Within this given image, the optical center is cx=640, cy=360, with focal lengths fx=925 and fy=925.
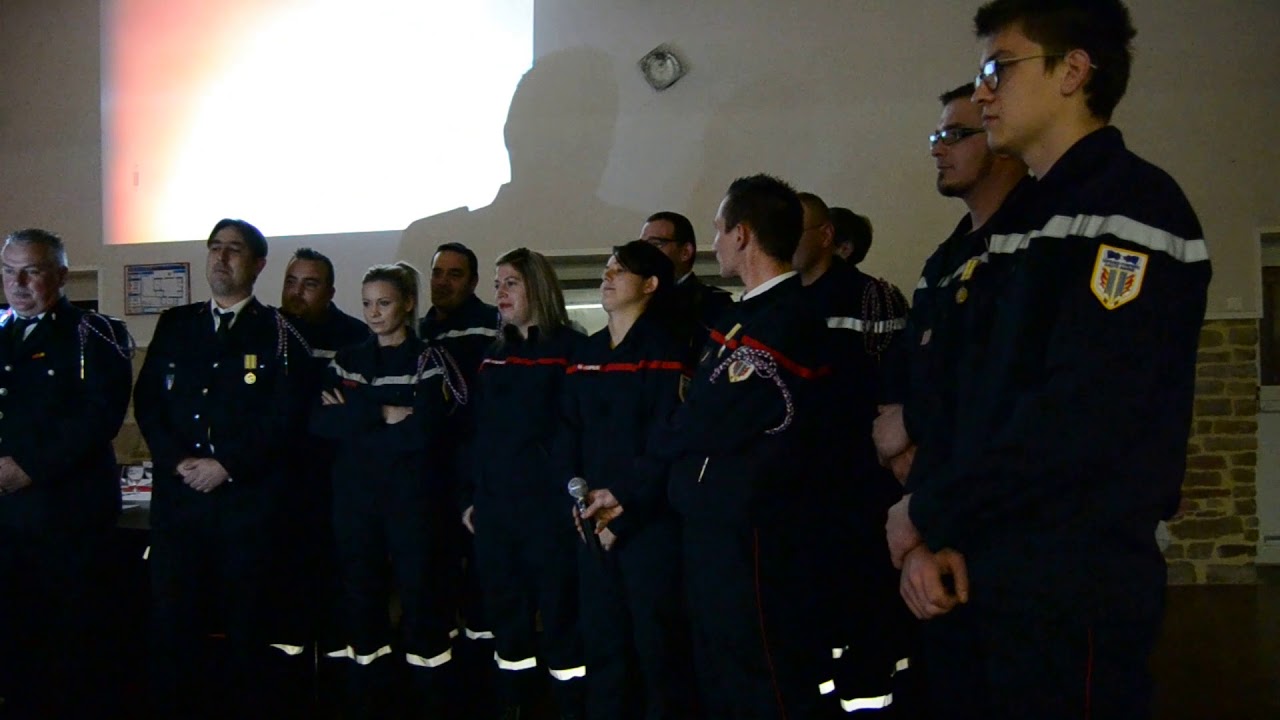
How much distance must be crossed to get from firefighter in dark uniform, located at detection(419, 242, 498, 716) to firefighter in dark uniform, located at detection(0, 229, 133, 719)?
119cm

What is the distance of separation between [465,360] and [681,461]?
1500mm

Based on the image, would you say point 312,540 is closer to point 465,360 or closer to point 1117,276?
point 465,360

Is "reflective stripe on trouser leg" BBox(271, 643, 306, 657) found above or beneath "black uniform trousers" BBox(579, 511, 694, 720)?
beneath

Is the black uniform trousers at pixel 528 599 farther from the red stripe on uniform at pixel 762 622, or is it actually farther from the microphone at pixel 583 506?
the red stripe on uniform at pixel 762 622

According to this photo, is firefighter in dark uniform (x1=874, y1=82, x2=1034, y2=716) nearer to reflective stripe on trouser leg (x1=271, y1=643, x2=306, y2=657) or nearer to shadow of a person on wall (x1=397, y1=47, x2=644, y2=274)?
reflective stripe on trouser leg (x1=271, y1=643, x2=306, y2=657)

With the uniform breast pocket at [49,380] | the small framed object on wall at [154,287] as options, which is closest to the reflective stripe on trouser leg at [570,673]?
the uniform breast pocket at [49,380]

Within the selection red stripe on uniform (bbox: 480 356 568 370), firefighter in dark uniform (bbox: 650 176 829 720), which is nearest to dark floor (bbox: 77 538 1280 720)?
red stripe on uniform (bbox: 480 356 568 370)

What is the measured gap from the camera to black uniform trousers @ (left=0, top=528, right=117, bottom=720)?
10.5 feet

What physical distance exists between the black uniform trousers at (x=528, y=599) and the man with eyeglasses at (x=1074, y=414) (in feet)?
6.08

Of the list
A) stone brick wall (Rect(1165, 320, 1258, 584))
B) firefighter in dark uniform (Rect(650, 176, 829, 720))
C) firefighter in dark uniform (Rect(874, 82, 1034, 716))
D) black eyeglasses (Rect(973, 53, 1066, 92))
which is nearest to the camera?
black eyeglasses (Rect(973, 53, 1066, 92))

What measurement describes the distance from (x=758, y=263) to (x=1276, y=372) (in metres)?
4.99

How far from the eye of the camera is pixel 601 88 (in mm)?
5707

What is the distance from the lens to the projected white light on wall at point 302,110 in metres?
5.84

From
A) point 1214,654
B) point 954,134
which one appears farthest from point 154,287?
point 1214,654
